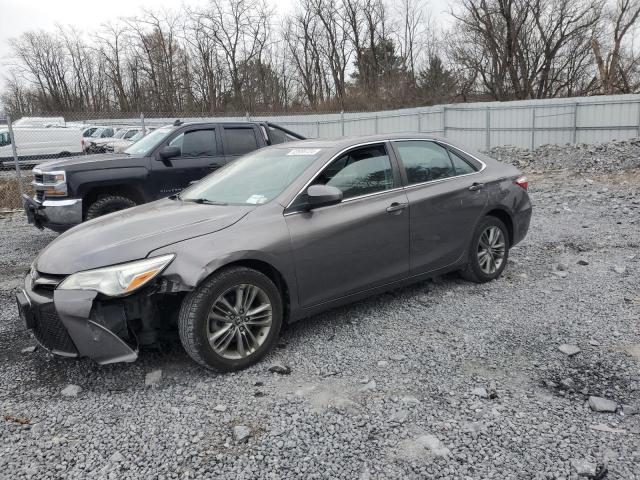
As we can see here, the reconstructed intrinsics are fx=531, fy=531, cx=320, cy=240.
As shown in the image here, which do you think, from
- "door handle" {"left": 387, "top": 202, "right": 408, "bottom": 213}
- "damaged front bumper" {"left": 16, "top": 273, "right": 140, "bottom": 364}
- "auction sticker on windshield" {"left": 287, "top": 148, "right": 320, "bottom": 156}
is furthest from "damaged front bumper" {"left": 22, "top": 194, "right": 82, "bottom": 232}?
"door handle" {"left": 387, "top": 202, "right": 408, "bottom": 213}

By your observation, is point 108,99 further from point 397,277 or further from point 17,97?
point 397,277

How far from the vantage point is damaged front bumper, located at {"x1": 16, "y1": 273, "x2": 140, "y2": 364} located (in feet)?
10.2

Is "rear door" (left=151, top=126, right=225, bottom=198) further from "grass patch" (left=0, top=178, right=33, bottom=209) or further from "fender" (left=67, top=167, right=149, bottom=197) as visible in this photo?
"grass patch" (left=0, top=178, right=33, bottom=209)

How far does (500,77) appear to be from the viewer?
1240 inches

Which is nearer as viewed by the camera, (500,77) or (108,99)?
(500,77)

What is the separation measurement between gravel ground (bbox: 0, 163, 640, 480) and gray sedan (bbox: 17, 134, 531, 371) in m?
0.30

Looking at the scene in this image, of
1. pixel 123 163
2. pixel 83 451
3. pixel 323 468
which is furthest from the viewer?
pixel 123 163

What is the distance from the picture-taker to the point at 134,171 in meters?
7.30

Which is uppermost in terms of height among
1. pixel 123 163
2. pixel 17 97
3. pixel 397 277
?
pixel 17 97

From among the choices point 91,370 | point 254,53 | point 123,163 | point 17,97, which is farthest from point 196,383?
point 17,97

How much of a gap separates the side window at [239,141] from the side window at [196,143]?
0.68 ft

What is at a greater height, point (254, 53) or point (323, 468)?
point (254, 53)

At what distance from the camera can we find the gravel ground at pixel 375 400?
2.55m

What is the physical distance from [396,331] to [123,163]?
4870mm
